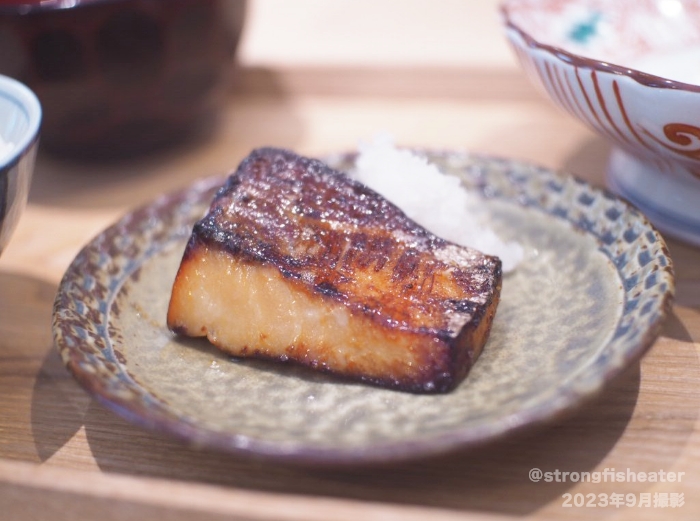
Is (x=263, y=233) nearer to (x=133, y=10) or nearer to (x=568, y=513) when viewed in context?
(x=568, y=513)

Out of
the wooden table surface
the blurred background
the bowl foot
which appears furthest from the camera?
the blurred background

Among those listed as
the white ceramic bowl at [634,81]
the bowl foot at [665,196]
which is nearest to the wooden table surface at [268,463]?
the bowl foot at [665,196]

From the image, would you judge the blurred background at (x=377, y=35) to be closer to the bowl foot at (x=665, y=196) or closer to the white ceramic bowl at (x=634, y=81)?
the white ceramic bowl at (x=634, y=81)

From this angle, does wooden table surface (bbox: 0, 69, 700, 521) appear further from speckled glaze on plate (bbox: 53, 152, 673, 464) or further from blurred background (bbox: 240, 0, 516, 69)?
blurred background (bbox: 240, 0, 516, 69)

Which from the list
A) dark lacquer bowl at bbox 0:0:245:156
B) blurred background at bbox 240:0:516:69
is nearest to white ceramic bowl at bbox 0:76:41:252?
dark lacquer bowl at bbox 0:0:245:156

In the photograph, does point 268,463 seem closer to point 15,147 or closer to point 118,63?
point 15,147

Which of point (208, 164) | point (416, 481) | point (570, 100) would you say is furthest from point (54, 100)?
point (416, 481)
